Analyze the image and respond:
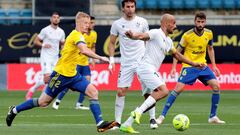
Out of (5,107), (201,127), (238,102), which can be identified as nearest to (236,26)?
(238,102)

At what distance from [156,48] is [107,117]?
12.3 ft

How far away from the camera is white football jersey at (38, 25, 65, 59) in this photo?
22.9 meters

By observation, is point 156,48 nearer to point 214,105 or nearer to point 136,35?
point 136,35

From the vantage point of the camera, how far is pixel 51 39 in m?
23.1

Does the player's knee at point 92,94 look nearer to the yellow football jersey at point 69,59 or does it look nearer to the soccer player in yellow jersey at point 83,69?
the yellow football jersey at point 69,59

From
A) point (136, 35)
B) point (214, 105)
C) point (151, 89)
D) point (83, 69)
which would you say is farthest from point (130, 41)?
point (83, 69)

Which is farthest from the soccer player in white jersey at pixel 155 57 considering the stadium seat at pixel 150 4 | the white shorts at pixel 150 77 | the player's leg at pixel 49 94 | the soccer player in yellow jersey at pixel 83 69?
the stadium seat at pixel 150 4

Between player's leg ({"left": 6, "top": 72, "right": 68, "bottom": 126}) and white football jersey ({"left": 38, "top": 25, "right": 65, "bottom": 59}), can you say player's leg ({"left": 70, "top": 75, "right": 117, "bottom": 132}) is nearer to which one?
player's leg ({"left": 6, "top": 72, "right": 68, "bottom": 126})

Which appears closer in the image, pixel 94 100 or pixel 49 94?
pixel 94 100

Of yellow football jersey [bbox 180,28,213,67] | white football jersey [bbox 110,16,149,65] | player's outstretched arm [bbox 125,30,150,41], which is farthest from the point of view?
yellow football jersey [bbox 180,28,213,67]

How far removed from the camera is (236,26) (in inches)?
1201

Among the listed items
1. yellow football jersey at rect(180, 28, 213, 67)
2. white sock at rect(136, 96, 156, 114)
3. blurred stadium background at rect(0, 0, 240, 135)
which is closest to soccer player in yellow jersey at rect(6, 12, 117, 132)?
white sock at rect(136, 96, 156, 114)

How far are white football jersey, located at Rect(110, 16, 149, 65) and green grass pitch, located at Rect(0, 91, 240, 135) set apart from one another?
4.35ft

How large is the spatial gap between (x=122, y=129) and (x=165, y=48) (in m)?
1.65
